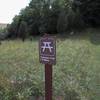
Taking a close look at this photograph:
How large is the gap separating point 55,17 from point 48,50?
38.6m

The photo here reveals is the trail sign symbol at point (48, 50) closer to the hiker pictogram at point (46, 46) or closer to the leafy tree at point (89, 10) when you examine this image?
the hiker pictogram at point (46, 46)

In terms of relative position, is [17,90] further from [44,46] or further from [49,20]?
[49,20]

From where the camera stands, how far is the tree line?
126 feet

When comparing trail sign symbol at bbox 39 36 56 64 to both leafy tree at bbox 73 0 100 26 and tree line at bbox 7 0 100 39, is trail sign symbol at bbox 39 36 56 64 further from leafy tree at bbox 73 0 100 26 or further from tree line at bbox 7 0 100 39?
leafy tree at bbox 73 0 100 26

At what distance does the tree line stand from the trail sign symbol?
106 ft

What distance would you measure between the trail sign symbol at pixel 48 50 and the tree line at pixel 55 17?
3218cm

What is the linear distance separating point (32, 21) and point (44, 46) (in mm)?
43186

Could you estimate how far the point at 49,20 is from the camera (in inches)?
1719

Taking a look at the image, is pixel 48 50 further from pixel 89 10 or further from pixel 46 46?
pixel 89 10

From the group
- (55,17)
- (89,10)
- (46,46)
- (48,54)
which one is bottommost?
(48,54)

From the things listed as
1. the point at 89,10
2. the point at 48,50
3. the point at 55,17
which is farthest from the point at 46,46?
the point at 55,17

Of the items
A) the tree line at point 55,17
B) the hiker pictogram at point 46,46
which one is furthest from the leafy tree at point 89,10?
the hiker pictogram at point 46,46

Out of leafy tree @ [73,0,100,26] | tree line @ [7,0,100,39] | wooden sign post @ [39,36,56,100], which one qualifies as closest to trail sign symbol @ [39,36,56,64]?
wooden sign post @ [39,36,56,100]

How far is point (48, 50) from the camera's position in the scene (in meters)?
5.14
